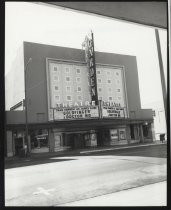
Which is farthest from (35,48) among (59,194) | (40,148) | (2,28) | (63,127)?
(2,28)

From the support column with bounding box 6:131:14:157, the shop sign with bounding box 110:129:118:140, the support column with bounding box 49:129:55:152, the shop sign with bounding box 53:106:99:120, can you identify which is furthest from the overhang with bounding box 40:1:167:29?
the shop sign with bounding box 110:129:118:140

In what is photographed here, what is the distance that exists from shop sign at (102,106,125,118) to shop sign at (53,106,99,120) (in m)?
0.83

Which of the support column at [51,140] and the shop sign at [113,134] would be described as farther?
the shop sign at [113,134]

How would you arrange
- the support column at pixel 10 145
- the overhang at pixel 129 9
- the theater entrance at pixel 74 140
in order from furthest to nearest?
the theater entrance at pixel 74 140, the support column at pixel 10 145, the overhang at pixel 129 9

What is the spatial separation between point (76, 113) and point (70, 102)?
1248mm

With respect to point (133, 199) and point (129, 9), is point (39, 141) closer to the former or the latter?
point (133, 199)

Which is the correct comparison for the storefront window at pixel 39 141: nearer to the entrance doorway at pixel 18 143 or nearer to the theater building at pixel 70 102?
the theater building at pixel 70 102

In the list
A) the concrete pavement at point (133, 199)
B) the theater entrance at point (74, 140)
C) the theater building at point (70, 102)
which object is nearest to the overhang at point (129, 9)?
the concrete pavement at point (133, 199)

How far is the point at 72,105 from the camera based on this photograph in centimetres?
2061

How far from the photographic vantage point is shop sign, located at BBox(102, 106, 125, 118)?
70.0 feet

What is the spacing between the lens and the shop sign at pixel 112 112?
840 inches

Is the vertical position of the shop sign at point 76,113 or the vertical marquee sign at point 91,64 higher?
the vertical marquee sign at point 91,64

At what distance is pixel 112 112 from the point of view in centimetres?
2217

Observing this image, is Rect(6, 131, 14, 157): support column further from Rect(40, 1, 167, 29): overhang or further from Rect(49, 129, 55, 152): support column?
Rect(40, 1, 167, 29): overhang
